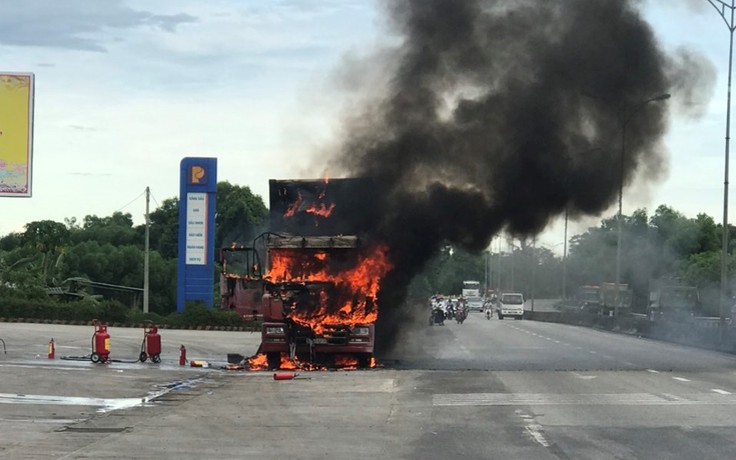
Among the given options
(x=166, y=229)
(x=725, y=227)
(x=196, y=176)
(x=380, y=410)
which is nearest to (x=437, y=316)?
(x=196, y=176)

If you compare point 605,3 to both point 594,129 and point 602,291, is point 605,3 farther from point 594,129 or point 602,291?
point 602,291

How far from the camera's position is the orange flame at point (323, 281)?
2248 cm

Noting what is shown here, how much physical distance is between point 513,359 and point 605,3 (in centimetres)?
910

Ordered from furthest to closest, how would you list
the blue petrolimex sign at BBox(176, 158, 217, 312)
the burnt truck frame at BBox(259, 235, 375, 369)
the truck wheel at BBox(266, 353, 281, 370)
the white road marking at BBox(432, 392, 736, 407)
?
1. the blue petrolimex sign at BBox(176, 158, 217, 312)
2. the truck wheel at BBox(266, 353, 281, 370)
3. the burnt truck frame at BBox(259, 235, 375, 369)
4. the white road marking at BBox(432, 392, 736, 407)

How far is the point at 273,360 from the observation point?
2328 centimetres

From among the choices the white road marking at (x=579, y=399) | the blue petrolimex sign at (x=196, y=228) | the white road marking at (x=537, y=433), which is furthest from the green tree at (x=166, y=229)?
the white road marking at (x=537, y=433)

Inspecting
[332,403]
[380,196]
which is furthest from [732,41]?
[332,403]

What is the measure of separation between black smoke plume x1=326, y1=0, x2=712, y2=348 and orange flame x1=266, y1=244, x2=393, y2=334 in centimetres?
352

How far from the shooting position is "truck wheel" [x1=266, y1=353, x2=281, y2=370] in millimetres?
23109

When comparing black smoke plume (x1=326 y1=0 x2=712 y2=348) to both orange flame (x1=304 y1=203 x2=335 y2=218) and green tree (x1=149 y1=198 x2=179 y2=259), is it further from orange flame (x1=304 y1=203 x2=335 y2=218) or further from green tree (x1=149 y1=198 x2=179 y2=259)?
green tree (x1=149 y1=198 x2=179 y2=259)

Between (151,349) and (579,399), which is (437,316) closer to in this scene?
(151,349)

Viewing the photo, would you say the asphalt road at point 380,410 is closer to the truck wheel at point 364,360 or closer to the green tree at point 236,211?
the truck wheel at point 364,360

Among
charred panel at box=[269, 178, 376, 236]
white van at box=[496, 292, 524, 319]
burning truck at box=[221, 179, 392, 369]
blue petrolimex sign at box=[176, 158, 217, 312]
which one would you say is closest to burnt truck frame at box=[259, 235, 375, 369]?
burning truck at box=[221, 179, 392, 369]

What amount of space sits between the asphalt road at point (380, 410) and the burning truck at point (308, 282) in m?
0.80
